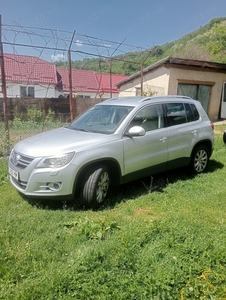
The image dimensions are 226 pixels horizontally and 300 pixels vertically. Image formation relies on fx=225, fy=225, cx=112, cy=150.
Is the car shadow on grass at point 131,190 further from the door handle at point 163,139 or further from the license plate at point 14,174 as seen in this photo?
the door handle at point 163,139

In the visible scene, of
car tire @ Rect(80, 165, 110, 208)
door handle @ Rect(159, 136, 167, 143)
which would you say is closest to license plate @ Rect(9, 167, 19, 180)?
car tire @ Rect(80, 165, 110, 208)

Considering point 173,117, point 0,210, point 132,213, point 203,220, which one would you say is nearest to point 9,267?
point 0,210

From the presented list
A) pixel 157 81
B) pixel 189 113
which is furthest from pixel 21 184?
pixel 157 81

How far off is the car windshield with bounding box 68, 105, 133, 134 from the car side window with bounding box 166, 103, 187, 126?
0.91 meters

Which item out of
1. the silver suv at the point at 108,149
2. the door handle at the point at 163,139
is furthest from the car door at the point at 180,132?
the door handle at the point at 163,139

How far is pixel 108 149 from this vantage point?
3.50m

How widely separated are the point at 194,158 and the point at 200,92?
9.66m

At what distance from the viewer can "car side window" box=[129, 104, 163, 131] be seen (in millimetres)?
3986

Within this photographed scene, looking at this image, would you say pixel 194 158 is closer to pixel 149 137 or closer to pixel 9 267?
pixel 149 137

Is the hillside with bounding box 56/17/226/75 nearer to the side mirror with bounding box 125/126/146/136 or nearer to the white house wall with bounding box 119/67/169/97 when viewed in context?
the white house wall with bounding box 119/67/169/97

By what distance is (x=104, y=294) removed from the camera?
1.97 meters

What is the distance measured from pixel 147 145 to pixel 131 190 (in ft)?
3.06

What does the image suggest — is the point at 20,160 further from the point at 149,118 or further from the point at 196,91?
the point at 196,91

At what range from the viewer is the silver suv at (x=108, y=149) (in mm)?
3221
